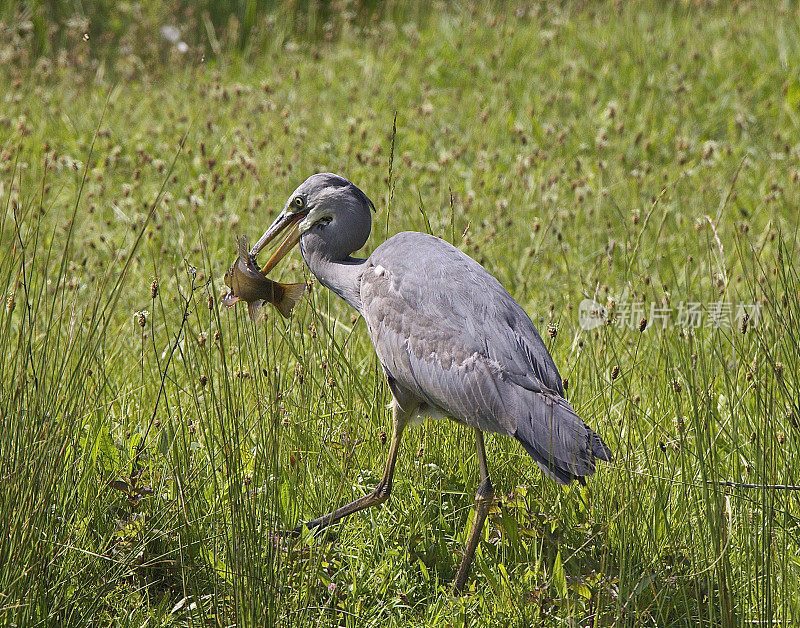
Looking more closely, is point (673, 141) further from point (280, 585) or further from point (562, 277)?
point (280, 585)

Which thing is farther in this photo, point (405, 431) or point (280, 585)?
point (405, 431)

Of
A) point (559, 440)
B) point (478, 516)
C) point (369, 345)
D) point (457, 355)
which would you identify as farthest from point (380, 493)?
point (369, 345)

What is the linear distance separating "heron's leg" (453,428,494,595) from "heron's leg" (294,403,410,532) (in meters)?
0.28

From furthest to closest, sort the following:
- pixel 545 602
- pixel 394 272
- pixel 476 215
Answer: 1. pixel 476 215
2. pixel 394 272
3. pixel 545 602

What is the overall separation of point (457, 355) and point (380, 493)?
564mm

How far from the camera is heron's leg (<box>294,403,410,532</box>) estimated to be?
3305 mm

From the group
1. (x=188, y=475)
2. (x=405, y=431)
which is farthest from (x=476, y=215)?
(x=188, y=475)

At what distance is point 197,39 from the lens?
28.1ft

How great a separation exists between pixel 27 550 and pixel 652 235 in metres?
4.02

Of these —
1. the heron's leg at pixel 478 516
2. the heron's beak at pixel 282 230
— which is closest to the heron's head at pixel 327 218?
the heron's beak at pixel 282 230

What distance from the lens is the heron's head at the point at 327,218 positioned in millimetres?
3723

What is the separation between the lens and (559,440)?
299cm

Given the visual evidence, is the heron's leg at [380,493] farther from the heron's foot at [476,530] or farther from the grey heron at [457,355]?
the heron's foot at [476,530]

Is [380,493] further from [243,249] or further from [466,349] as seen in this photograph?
[243,249]
